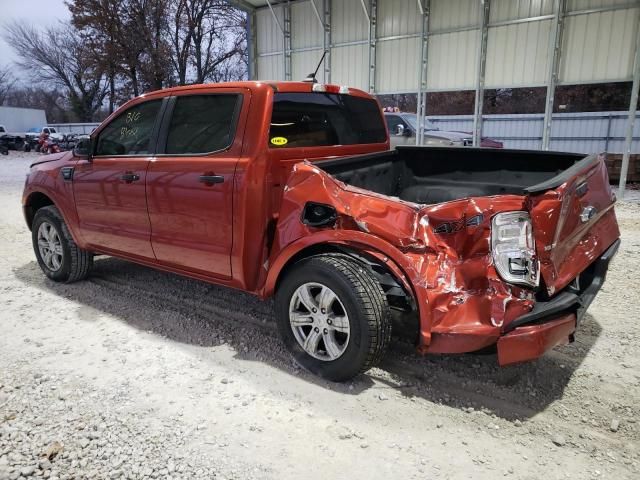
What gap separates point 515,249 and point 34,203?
500cm

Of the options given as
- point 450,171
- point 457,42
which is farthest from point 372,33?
point 450,171

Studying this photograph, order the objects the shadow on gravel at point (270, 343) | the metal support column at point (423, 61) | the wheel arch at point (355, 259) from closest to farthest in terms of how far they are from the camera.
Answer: the wheel arch at point (355, 259)
the shadow on gravel at point (270, 343)
the metal support column at point (423, 61)

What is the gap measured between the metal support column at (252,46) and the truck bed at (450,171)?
35.2 feet

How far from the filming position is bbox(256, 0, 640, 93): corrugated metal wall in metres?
9.51

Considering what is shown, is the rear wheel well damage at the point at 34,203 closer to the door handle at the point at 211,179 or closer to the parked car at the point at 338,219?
the parked car at the point at 338,219

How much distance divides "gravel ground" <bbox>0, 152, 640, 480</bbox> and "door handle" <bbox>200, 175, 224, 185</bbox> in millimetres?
1189

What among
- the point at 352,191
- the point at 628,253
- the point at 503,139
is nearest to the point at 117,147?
Answer: the point at 352,191

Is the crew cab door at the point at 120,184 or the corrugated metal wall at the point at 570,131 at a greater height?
the corrugated metal wall at the point at 570,131

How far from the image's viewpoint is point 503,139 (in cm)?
1708

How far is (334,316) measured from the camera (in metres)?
2.89

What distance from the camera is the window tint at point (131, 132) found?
3.91m

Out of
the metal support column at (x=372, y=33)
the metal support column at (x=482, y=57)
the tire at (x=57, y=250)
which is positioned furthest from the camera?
the metal support column at (x=372, y=33)

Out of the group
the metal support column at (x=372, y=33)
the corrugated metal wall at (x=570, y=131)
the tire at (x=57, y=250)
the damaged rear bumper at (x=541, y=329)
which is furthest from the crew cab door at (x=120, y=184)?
the corrugated metal wall at (x=570, y=131)

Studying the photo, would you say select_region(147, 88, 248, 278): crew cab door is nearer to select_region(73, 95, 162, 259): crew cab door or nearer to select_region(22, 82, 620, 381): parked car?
A: select_region(22, 82, 620, 381): parked car
